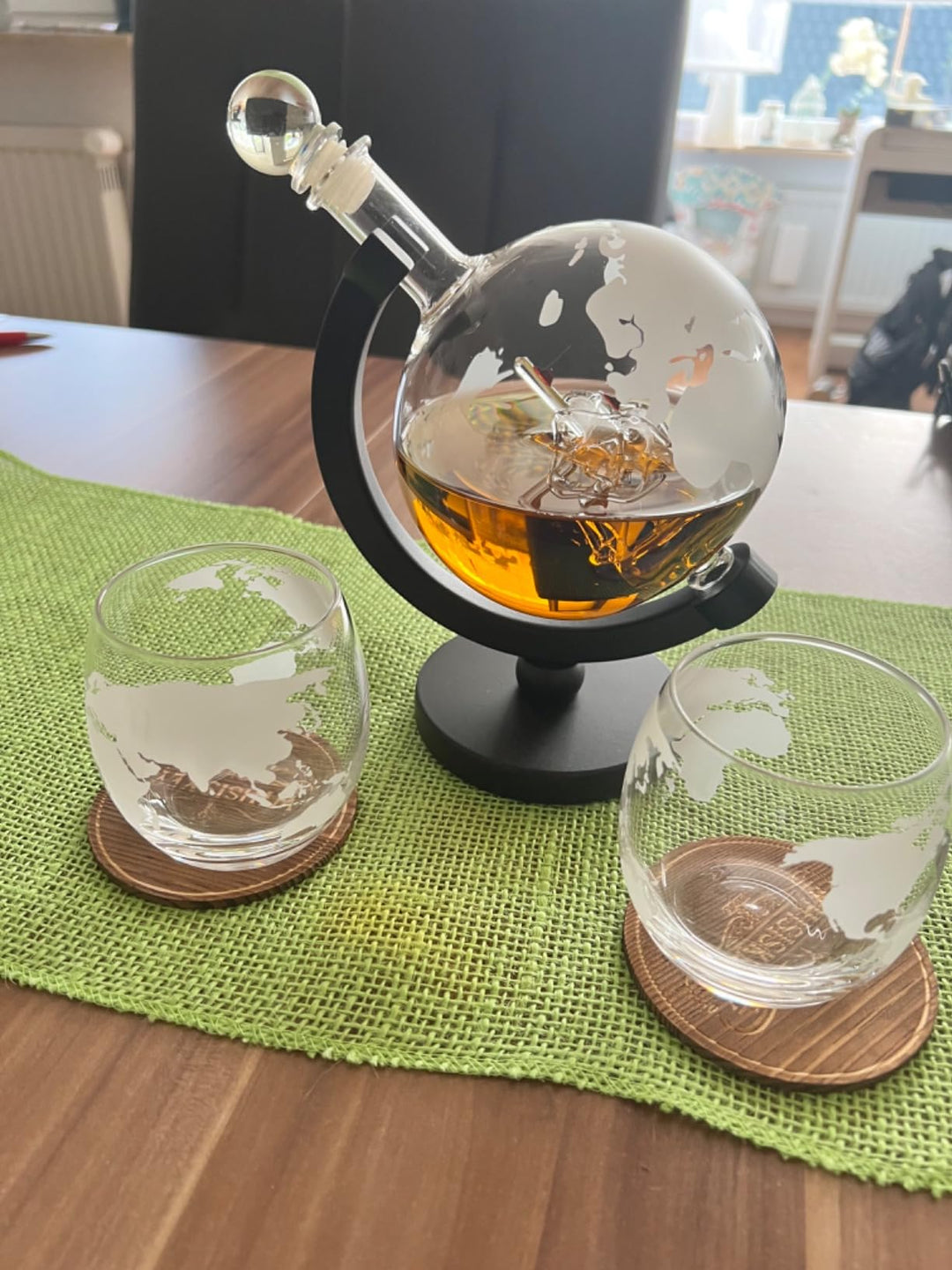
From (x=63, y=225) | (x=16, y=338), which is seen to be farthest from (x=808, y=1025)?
(x=63, y=225)

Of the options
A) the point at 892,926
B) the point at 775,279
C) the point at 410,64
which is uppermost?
the point at 410,64

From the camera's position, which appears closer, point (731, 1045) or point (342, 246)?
point (731, 1045)

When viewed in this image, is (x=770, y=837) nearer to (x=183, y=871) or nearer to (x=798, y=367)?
(x=183, y=871)

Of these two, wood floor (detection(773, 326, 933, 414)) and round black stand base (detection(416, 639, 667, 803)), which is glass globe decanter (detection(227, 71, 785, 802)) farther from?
wood floor (detection(773, 326, 933, 414))

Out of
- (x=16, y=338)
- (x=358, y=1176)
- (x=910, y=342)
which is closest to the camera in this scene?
(x=358, y=1176)

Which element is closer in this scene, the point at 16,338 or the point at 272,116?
the point at 272,116

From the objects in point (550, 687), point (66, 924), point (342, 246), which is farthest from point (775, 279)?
point (66, 924)

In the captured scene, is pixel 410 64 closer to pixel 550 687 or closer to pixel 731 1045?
pixel 550 687
